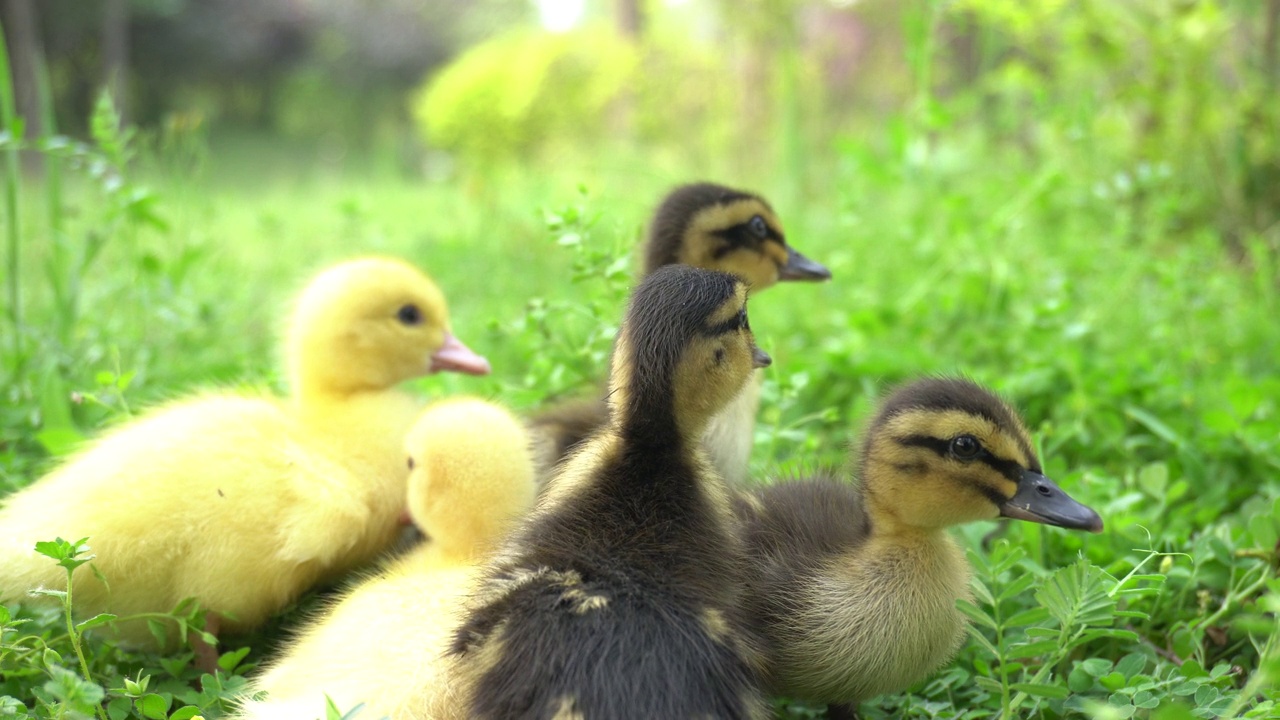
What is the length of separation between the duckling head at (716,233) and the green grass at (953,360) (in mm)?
133

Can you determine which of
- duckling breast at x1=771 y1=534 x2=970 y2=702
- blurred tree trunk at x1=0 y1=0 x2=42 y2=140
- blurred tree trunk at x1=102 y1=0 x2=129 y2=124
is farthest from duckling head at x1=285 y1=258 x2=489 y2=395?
blurred tree trunk at x1=102 y1=0 x2=129 y2=124

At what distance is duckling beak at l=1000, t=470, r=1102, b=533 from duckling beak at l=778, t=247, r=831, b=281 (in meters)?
1.14

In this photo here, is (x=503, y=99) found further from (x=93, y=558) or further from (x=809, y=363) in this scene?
(x=93, y=558)

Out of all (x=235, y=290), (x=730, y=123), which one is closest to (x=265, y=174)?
(x=730, y=123)

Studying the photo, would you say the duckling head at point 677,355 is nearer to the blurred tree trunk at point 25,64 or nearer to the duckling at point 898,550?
the duckling at point 898,550

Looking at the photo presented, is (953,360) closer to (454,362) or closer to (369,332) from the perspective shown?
(454,362)

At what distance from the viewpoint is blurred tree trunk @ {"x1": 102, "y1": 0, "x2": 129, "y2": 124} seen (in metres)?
8.33

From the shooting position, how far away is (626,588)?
163cm

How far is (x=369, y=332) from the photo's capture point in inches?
102

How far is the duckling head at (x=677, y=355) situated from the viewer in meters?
1.80

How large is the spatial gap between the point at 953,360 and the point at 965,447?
1.83 meters

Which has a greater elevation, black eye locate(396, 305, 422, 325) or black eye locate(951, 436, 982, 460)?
black eye locate(396, 305, 422, 325)

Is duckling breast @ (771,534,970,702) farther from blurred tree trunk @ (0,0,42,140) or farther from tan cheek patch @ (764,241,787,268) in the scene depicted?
blurred tree trunk @ (0,0,42,140)

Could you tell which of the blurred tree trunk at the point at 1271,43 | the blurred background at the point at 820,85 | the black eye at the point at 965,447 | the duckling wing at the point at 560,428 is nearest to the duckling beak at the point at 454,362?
the duckling wing at the point at 560,428
